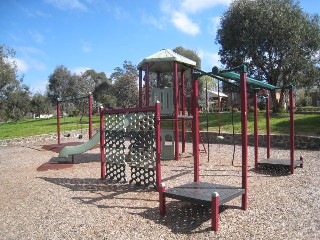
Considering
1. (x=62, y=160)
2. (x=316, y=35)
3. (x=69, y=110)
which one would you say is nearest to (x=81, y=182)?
(x=62, y=160)

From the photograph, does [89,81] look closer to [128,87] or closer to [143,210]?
[128,87]

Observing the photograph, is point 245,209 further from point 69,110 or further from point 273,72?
point 69,110

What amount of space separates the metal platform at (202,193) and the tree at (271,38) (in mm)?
17919

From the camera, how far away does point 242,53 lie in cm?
2259

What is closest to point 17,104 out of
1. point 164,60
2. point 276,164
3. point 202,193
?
point 164,60

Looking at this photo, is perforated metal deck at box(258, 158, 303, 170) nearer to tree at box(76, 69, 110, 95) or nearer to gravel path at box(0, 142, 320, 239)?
gravel path at box(0, 142, 320, 239)

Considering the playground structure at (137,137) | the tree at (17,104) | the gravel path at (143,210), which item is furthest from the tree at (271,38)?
the tree at (17,104)

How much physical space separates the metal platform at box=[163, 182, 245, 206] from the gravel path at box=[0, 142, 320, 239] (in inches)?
13.4

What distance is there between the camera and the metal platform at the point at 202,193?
4605mm

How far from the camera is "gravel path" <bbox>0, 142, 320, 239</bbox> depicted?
169 inches

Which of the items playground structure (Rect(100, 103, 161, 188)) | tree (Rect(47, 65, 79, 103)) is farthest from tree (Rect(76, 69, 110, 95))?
playground structure (Rect(100, 103, 161, 188))

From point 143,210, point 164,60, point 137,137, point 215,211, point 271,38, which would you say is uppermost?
point 271,38

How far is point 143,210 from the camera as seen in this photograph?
5.30 metres

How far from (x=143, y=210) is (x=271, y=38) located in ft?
62.7
